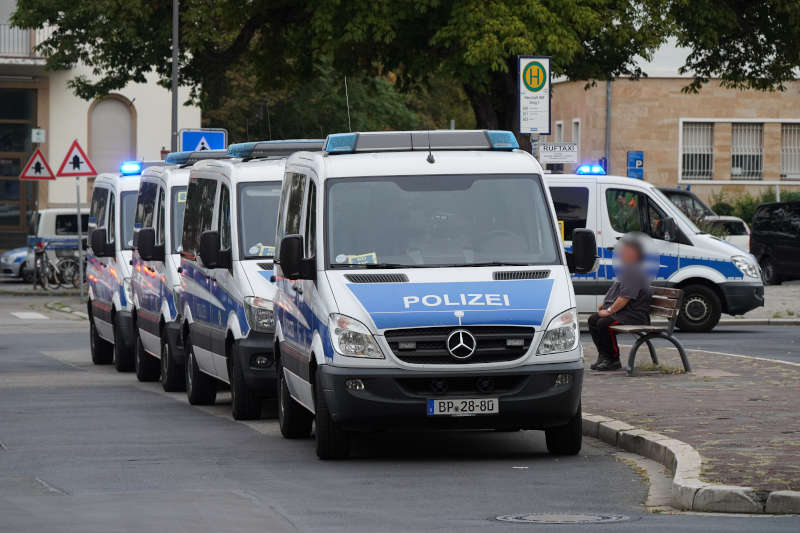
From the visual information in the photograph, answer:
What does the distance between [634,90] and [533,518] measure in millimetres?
47818

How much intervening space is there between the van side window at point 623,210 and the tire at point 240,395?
10.4 m

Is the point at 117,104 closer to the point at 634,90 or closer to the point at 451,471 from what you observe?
the point at 634,90

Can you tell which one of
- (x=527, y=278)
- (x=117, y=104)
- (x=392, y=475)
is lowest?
(x=392, y=475)

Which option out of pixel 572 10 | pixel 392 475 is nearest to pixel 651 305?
pixel 392 475

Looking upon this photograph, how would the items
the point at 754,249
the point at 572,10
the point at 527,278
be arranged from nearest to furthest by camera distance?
the point at 527,278 < the point at 572,10 < the point at 754,249

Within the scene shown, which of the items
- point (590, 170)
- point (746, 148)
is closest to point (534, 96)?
point (590, 170)

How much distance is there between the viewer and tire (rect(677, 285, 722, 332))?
24.1m

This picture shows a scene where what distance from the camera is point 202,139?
3009 centimetres

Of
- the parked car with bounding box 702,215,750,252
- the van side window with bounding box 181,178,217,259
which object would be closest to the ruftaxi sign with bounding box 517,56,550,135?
the van side window with bounding box 181,178,217,259

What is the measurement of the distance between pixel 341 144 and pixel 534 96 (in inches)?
204

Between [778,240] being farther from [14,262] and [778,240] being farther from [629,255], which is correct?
[629,255]

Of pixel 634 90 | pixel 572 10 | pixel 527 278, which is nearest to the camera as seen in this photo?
pixel 527 278

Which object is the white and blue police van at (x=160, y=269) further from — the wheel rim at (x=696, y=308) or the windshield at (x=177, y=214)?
the wheel rim at (x=696, y=308)

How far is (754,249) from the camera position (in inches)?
1469
